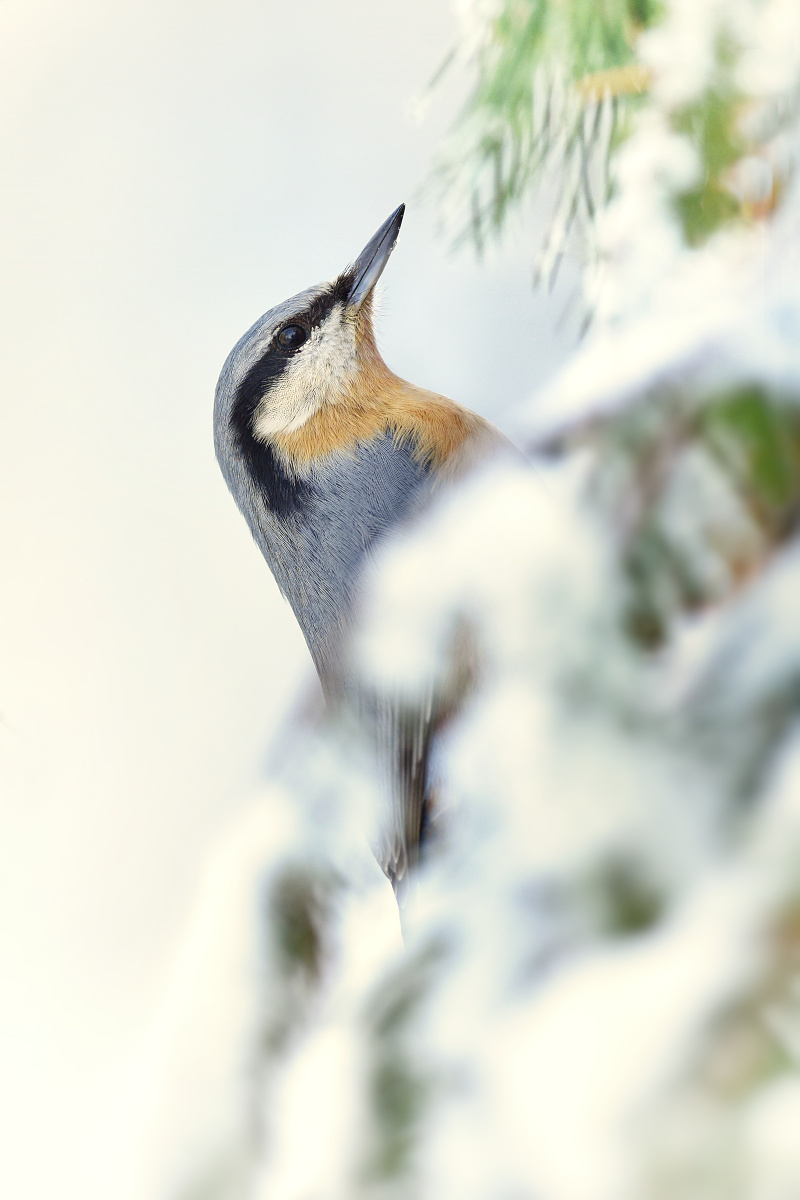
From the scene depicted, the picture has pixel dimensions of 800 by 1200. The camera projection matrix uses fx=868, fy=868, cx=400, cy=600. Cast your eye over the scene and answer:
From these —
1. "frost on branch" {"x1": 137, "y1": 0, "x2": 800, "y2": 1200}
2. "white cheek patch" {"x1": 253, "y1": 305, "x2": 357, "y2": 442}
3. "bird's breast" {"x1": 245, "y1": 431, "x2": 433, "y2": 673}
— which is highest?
"white cheek patch" {"x1": 253, "y1": 305, "x2": 357, "y2": 442}

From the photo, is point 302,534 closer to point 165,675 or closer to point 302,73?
point 165,675

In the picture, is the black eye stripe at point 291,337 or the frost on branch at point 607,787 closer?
the frost on branch at point 607,787

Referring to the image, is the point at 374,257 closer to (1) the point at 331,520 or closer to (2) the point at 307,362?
(2) the point at 307,362

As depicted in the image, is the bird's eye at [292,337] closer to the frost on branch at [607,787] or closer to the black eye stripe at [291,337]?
the black eye stripe at [291,337]

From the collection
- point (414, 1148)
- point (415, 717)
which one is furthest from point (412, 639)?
point (414, 1148)

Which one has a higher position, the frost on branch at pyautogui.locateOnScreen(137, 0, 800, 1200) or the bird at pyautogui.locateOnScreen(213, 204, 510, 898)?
the bird at pyautogui.locateOnScreen(213, 204, 510, 898)

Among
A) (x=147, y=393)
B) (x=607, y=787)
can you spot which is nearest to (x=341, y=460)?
(x=147, y=393)

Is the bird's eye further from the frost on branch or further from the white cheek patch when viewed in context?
the frost on branch

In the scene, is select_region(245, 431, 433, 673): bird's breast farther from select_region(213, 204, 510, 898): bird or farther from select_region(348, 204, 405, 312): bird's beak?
select_region(348, 204, 405, 312): bird's beak

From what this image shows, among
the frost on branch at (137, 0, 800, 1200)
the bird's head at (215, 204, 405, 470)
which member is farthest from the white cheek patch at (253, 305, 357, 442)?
the frost on branch at (137, 0, 800, 1200)

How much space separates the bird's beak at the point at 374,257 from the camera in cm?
63

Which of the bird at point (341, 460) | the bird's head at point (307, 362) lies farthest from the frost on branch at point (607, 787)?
the bird's head at point (307, 362)

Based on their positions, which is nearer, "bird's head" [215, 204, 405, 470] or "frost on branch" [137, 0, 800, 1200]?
"frost on branch" [137, 0, 800, 1200]

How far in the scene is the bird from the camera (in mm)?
619
